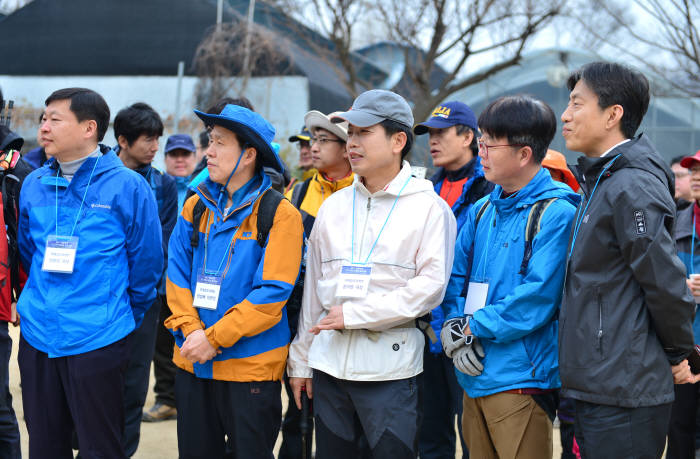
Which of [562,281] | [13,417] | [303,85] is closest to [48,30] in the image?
[303,85]

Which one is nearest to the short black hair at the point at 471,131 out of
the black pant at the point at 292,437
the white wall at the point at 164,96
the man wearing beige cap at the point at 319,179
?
the man wearing beige cap at the point at 319,179

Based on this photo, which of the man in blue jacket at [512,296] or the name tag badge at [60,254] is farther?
the name tag badge at [60,254]

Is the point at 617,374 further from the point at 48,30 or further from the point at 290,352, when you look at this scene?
the point at 48,30

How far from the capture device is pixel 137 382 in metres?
4.36

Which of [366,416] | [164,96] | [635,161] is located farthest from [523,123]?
[164,96]

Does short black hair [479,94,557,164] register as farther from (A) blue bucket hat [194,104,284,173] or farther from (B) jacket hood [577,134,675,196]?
(A) blue bucket hat [194,104,284,173]

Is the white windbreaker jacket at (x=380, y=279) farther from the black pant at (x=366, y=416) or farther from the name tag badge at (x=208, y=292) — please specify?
the name tag badge at (x=208, y=292)

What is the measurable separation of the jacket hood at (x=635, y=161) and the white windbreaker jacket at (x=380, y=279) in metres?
0.69

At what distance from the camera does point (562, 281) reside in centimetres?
279

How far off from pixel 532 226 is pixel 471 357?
0.60 m

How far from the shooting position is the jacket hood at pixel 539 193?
291cm

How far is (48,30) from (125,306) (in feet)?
64.1

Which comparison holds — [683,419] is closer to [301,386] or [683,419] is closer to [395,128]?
[301,386]

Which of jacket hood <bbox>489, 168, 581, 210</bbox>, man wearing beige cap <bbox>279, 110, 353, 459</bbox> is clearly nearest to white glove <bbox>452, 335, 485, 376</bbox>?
jacket hood <bbox>489, 168, 581, 210</bbox>
